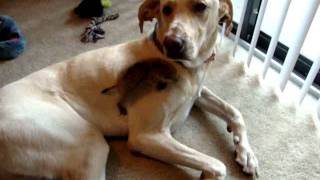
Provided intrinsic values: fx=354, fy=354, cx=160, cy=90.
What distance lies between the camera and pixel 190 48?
1.42 metres

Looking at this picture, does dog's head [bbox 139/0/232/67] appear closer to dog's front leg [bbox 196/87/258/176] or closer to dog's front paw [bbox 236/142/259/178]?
dog's front leg [bbox 196/87/258/176]

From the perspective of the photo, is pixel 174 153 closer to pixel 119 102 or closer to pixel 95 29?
pixel 119 102

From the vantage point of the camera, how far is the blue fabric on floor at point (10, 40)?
2268 mm

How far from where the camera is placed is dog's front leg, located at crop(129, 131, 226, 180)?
1508mm

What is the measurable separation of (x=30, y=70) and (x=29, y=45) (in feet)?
0.95

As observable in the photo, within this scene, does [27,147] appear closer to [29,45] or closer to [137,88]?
[137,88]

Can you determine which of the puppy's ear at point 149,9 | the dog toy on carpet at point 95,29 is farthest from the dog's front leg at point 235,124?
the dog toy on carpet at point 95,29

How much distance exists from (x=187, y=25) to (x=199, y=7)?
0.31 ft

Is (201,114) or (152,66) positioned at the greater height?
(152,66)

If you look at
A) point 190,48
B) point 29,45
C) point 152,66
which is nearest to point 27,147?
point 152,66

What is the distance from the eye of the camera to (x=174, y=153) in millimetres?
1524

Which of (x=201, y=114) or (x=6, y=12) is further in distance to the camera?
(x=6, y=12)

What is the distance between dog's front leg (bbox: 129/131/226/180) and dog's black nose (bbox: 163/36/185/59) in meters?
0.38

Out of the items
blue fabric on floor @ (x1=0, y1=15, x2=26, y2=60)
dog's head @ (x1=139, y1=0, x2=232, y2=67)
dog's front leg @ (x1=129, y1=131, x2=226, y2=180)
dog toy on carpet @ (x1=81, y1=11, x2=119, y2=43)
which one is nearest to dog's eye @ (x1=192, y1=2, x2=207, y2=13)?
dog's head @ (x1=139, y1=0, x2=232, y2=67)
